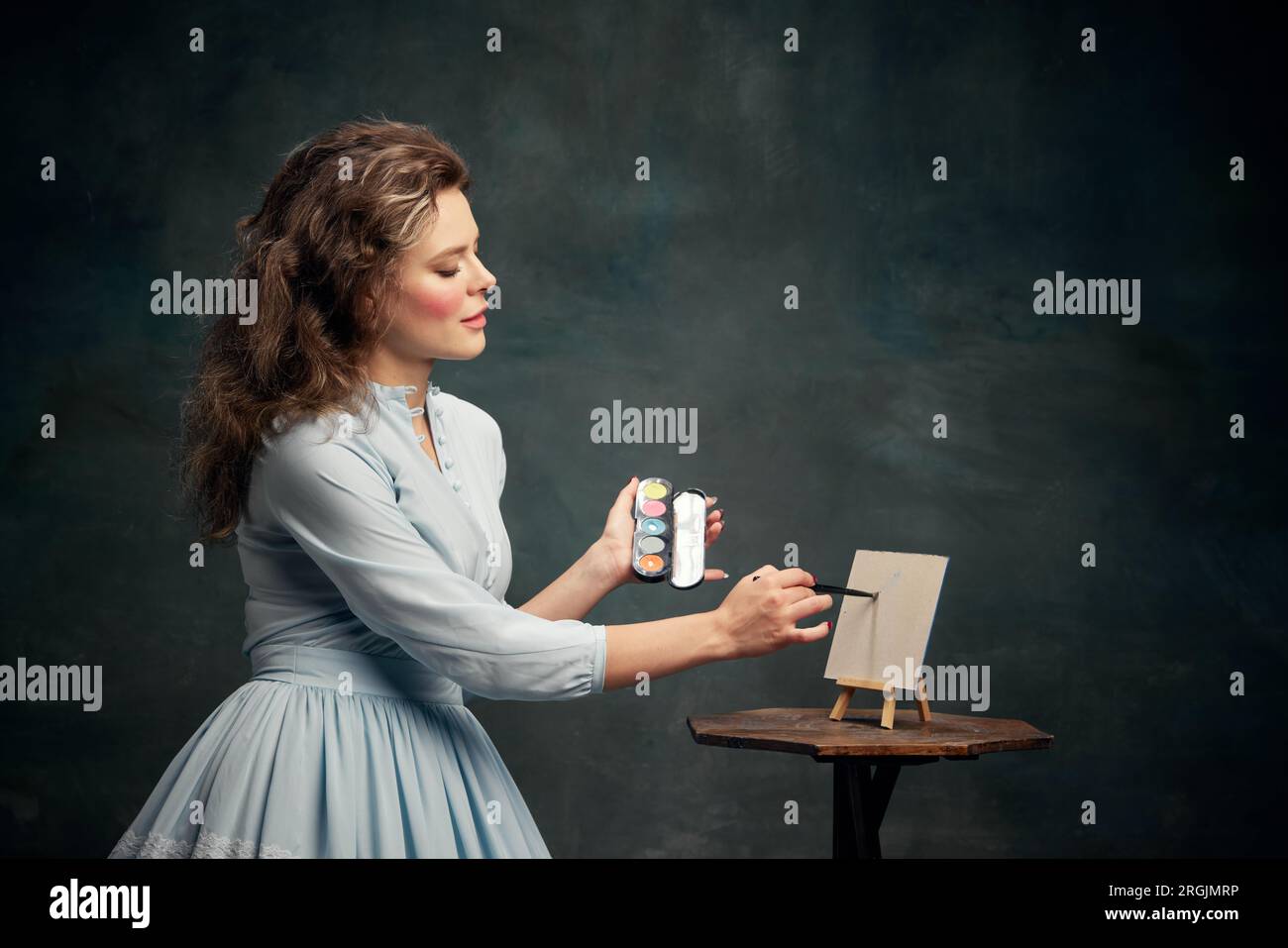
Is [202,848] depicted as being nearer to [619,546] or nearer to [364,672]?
[364,672]

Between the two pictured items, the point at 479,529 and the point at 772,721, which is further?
the point at 772,721

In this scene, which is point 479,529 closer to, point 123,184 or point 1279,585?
point 123,184

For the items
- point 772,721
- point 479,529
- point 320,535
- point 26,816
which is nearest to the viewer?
point 320,535

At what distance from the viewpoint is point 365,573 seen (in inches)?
70.3

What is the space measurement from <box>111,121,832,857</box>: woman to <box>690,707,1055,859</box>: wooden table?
0.59 metres

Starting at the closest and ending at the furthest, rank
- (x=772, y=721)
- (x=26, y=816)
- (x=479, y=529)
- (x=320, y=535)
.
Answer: (x=320, y=535), (x=479, y=529), (x=772, y=721), (x=26, y=816)

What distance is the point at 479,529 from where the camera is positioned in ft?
6.67

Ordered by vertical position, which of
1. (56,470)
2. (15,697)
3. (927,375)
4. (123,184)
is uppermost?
(123,184)

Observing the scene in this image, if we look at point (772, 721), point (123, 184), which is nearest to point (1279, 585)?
point (772, 721)

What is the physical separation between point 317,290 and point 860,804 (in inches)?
58.1

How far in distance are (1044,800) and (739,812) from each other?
3.29 feet

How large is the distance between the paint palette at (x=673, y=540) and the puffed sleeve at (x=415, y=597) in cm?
48

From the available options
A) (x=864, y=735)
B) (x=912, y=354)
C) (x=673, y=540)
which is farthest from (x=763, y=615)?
(x=912, y=354)

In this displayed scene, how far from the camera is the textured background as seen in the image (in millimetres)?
4184
